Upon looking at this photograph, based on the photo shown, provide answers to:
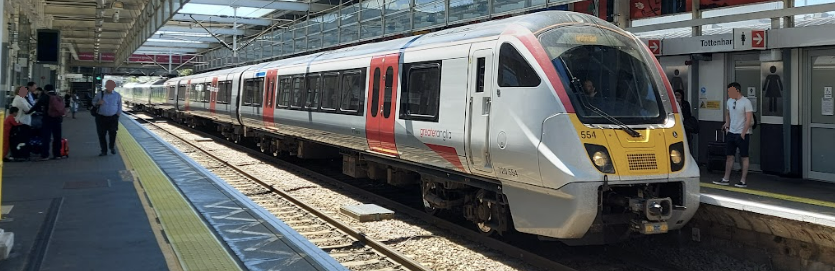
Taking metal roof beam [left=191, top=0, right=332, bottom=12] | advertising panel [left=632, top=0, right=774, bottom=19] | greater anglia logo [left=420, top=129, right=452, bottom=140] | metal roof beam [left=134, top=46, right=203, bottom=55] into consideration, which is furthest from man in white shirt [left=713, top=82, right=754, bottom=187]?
metal roof beam [left=134, top=46, right=203, bottom=55]

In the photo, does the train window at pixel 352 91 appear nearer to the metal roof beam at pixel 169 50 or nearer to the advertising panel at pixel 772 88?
the advertising panel at pixel 772 88

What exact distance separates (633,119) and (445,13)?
429 inches

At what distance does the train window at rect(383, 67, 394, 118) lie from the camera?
8594 millimetres

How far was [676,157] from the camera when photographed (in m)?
6.06

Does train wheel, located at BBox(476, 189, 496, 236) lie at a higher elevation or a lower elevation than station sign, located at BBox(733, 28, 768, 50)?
lower

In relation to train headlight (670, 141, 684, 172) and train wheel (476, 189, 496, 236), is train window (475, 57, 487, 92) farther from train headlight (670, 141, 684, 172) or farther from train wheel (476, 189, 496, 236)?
train headlight (670, 141, 684, 172)

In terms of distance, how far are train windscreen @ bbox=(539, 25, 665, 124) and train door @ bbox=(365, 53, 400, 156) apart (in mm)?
2792

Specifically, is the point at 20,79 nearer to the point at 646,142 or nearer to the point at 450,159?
the point at 450,159

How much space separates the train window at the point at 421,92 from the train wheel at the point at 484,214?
104 cm

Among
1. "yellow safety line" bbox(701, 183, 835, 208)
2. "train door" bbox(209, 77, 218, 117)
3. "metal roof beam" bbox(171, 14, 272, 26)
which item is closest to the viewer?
"yellow safety line" bbox(701, 183, 835, 208)

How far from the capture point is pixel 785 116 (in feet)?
30.2

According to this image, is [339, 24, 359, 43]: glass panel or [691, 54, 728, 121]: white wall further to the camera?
[339, 24, 359, 43]: glass panel

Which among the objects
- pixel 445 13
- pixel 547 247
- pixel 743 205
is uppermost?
pixel 445 13

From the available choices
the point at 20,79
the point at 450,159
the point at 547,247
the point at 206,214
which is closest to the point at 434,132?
the point at 450,159
